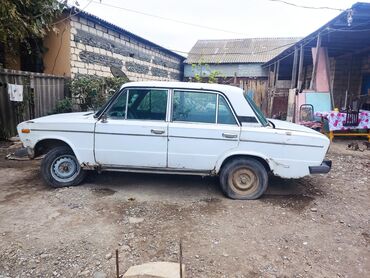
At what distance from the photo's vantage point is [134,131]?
4383mm

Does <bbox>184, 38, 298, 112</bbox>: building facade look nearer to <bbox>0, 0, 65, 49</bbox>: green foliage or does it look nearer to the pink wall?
the pink wall

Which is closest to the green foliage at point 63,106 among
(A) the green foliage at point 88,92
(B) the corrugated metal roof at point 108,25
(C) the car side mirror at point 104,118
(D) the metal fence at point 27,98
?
(D) the metal fence at point 27,98

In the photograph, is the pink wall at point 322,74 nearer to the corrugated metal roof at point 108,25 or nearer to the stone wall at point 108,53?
the corrugated metal roof at point 108,25

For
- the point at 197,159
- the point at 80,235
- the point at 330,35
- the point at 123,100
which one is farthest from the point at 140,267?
the point at 330,35

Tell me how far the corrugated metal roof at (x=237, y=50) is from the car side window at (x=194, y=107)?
58.8 feet

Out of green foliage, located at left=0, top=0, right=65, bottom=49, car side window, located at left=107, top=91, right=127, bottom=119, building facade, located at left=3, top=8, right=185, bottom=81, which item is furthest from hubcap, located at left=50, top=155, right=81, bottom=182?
building facade, located at left=3, top=8, right=185, bottom=81

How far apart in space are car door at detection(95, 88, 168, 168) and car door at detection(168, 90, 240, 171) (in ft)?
0.54

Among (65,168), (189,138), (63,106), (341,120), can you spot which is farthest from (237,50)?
(65,168)

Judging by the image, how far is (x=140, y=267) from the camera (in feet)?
8.33

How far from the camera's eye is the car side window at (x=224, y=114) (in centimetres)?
439

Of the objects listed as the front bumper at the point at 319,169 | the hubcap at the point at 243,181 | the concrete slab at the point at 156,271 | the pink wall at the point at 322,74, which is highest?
the pink wall at the point at 322,74

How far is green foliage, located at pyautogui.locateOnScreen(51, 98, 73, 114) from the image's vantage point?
8852 millimetres

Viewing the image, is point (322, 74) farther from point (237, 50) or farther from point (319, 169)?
point (237, 50)

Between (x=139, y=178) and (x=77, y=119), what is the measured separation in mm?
1483
